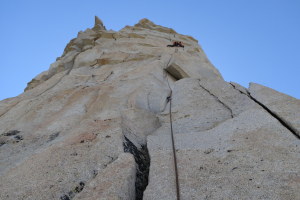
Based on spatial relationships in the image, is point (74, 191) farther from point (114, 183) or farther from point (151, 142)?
point (151, 142)

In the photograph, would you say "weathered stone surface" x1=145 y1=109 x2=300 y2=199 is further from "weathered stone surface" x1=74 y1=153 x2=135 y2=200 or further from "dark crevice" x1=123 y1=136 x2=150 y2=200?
"weathered stone surface" x1=74 y1=153 x2=135 y2=200

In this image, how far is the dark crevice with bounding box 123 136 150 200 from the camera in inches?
206

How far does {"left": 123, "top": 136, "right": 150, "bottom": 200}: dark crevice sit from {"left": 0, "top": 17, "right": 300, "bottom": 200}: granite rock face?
2 cm

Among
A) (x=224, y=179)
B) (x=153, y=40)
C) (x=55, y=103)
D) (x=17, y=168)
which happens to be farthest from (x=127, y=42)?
(x=224, y=179)

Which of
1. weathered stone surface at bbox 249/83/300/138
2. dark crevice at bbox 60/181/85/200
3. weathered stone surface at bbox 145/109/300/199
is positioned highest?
weathered stone surface at bbox 249/83/300/138

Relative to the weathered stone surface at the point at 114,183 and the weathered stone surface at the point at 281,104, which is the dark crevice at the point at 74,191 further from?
the weathered stone surface at the point at 281,104

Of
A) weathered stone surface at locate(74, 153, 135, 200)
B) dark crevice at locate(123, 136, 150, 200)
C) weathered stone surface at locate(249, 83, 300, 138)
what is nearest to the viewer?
weathered stone surface at locate(74, 153, 135, 200)

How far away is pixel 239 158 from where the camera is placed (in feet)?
17.7

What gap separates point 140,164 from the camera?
588 cm

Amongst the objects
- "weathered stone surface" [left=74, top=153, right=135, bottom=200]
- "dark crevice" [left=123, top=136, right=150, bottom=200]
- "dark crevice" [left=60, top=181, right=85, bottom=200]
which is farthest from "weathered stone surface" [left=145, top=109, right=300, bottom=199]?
"dark crevice" [left=60, top=181, right=85, bottom=200]

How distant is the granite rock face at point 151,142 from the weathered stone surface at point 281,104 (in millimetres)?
18

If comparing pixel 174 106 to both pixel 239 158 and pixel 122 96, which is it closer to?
pixel 122 96

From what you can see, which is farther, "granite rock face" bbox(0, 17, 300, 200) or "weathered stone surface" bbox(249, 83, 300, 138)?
"weathered stone surface" bbox(249, 83, 300, 138)

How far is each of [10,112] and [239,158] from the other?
297 inches
